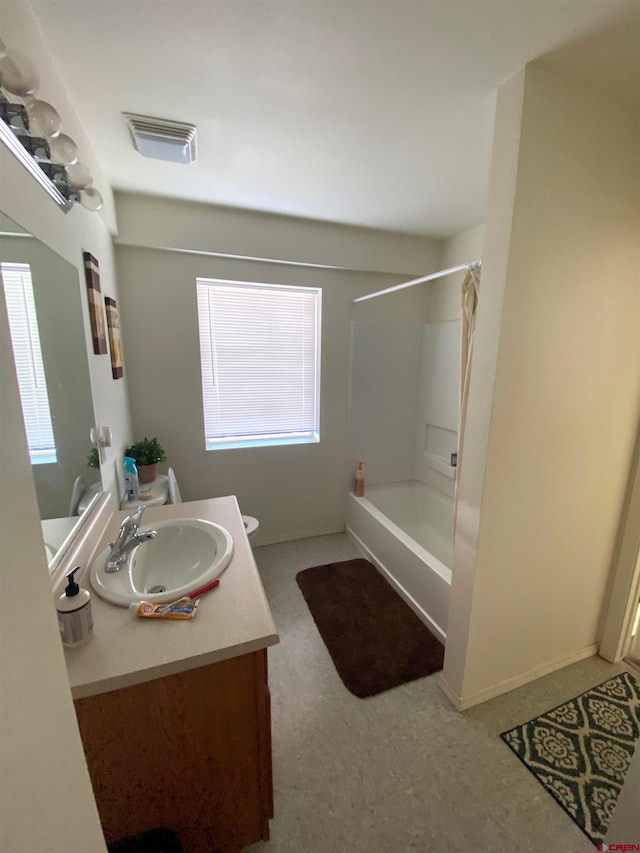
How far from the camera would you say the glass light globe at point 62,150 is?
0.94 meters

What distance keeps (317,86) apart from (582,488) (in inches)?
75.1

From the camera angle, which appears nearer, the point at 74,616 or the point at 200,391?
the point at 74,616

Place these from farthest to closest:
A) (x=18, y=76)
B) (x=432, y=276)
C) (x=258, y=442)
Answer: (x=258, y=442)
(x=432, y=276)
(x=18, y=76)

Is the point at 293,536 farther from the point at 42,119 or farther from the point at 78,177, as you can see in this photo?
the point at 42,119

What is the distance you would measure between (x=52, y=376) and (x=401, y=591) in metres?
2.21

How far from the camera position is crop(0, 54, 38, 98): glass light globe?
0.73m

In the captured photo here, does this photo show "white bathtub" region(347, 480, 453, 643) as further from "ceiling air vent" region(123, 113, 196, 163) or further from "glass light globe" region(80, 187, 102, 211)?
"ceiling air vent" region(123, 113, 196, 163)

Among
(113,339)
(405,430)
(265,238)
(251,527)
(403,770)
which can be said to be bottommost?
(403,770)

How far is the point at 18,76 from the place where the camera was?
751 mm

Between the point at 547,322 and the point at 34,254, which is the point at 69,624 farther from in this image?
the point at 547,322

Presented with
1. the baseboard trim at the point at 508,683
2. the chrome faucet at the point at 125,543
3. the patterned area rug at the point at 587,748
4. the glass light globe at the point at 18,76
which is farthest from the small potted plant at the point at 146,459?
the patterned area rug at the point at 587,748

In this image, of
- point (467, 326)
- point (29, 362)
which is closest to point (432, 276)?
point (467, 326)

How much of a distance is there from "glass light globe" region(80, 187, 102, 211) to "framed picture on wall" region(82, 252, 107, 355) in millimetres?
274

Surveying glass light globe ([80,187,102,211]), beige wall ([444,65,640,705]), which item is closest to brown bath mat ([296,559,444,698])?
beige wall ([444,65,640,705])
